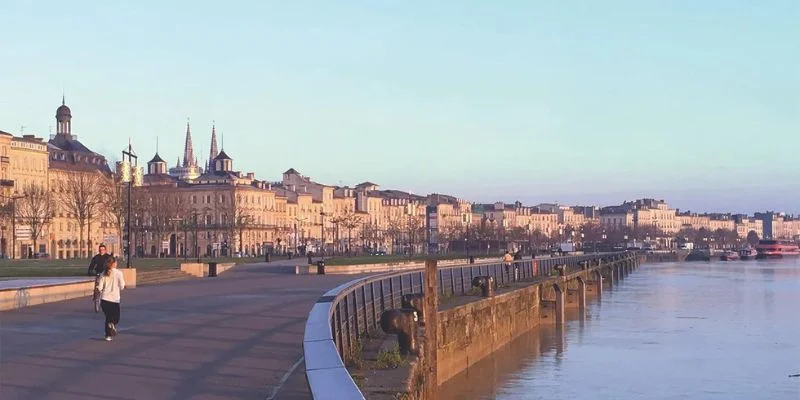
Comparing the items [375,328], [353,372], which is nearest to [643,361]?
[375,328]

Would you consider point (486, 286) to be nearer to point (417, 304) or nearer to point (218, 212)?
point (417, 304)

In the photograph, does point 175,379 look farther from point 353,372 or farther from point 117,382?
point 353,372

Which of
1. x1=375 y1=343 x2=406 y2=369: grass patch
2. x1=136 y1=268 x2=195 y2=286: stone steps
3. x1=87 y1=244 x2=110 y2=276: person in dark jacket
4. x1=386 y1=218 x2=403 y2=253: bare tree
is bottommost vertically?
x1=375 y1=343 x2=406 y2=369: grass patch

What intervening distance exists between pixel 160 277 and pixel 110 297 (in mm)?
29243

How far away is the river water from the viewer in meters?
27.9

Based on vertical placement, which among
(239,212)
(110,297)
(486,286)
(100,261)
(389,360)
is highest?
(239,212)

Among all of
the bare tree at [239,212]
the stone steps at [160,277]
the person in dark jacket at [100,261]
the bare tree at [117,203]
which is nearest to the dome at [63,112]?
the bare tree at [239,212]

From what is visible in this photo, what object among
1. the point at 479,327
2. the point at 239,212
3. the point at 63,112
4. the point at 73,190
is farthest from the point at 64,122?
the point at 479,327

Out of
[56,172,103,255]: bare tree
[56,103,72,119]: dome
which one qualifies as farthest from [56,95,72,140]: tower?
[56,172,103,255]: bare tree

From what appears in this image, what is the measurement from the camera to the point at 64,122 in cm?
16888

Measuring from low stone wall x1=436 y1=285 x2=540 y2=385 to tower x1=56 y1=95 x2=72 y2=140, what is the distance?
131946mm

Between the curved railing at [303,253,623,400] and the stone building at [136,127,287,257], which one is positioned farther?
the stone building at [136,127,287,257]

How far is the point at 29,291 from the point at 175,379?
1565cm

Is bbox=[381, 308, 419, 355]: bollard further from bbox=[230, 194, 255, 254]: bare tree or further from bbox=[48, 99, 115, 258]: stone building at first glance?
bbox=[230, 194, 255, 254]: bare tree
